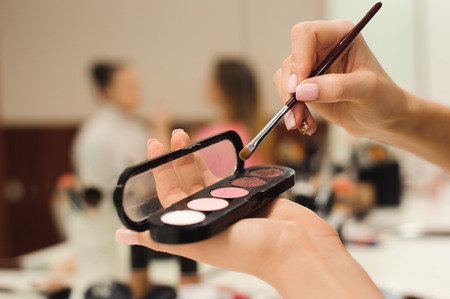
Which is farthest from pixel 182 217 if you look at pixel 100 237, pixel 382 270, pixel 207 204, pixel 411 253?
pixel 411 253

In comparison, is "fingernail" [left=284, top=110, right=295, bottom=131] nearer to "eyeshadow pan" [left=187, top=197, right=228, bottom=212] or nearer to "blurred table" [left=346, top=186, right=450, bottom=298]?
"eyeshadow pan" [left=187, top=197, right=228, bottom=212]

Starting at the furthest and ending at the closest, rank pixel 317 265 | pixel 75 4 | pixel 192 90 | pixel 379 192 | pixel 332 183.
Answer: pixel 75 4 < pixel 192 90 < pixel 379 192 < pixel 332 183 < pixel 317 265

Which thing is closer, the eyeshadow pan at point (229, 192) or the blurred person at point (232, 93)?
the eyeshadow pan at point (229, 192)

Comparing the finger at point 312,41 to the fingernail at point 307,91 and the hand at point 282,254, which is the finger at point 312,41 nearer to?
the fingernail at point 307,91

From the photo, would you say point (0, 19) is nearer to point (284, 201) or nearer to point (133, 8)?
point (133, 8)

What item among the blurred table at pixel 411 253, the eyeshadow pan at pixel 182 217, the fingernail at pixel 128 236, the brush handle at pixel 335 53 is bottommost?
the blurred table at pixel 411 253

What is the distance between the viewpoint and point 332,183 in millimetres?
864

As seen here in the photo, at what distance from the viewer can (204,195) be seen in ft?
1.01

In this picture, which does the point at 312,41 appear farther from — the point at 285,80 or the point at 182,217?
the point at 182,217

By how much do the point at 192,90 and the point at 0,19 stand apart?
0.81 meters

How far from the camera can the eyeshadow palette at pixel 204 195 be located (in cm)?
25

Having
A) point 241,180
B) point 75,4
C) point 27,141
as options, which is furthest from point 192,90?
point 241,180

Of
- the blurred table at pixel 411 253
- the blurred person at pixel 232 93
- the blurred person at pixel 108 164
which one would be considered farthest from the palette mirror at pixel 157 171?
the blurred person at pixel 232 93

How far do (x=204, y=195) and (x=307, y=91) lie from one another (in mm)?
118
